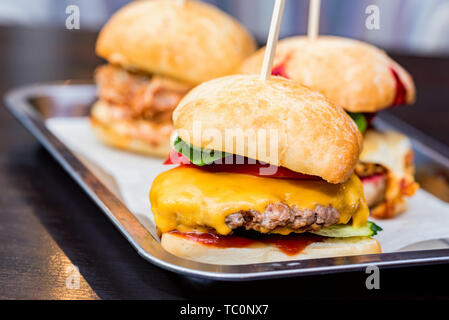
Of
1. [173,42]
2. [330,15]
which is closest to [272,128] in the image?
[173,42]

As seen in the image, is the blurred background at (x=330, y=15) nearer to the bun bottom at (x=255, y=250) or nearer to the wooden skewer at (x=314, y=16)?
the wooden skewer at (x=314, y=16)

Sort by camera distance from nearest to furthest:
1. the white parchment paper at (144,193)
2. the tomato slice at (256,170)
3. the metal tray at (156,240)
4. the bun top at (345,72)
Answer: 1. the metal tray at (156,240)
2. the tomato slice at (256,170)
3. the white parchment paper at (144,193)
4. the bun top at (345,72)

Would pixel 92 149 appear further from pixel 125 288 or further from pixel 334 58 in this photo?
pixel 125 288

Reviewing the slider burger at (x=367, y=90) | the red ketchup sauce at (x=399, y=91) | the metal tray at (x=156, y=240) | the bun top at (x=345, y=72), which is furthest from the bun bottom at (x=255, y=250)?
the red ketchup sauce at (x=399, y=91)

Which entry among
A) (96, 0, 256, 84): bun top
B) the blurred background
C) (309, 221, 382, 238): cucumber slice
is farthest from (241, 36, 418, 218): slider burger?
the blurred background

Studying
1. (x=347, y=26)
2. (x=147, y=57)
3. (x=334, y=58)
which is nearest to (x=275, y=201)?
(x=334, y=58)

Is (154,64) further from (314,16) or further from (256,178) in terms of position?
(256,178)
